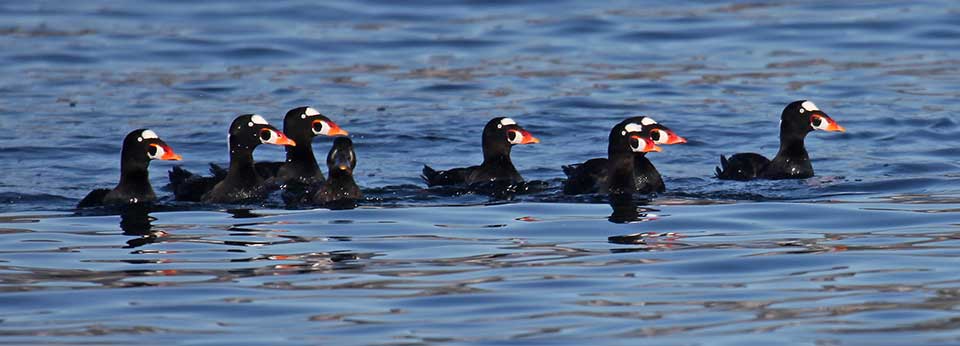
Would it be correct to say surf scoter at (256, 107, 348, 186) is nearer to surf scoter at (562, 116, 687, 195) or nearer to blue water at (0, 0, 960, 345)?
blue water at (0, 0, 960, 345)

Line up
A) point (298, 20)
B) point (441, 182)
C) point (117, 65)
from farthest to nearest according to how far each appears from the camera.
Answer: point (298, 20)
point (117, 65)
point (441, 182)

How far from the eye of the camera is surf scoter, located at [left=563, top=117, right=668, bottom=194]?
15531 millimetres

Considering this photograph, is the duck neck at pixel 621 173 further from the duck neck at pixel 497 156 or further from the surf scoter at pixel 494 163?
the duck neck at pixel 497 156

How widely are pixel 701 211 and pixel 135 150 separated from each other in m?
4.56

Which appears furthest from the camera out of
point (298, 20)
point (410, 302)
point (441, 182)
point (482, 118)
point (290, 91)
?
point (298, 20)

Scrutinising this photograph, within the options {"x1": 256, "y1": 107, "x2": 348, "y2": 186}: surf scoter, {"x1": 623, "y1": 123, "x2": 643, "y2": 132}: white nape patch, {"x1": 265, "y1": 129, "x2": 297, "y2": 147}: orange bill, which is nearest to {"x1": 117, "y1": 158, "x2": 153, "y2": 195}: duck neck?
{"x1": 265, "y1": 129, "x2": 297, "y2": 147}: orange bill

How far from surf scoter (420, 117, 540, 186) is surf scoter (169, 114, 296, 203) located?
134cm

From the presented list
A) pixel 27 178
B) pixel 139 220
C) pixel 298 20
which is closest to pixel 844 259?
pixel 139 220

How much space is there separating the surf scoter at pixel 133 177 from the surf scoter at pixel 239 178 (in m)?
0.46

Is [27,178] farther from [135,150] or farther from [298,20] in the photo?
[298,20]

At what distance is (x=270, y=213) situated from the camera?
581 inches

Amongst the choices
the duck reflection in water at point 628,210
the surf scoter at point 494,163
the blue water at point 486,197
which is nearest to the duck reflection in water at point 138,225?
the blue water at point 486,197

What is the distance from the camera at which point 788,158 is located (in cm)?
1686

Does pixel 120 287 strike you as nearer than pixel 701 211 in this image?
Yes
